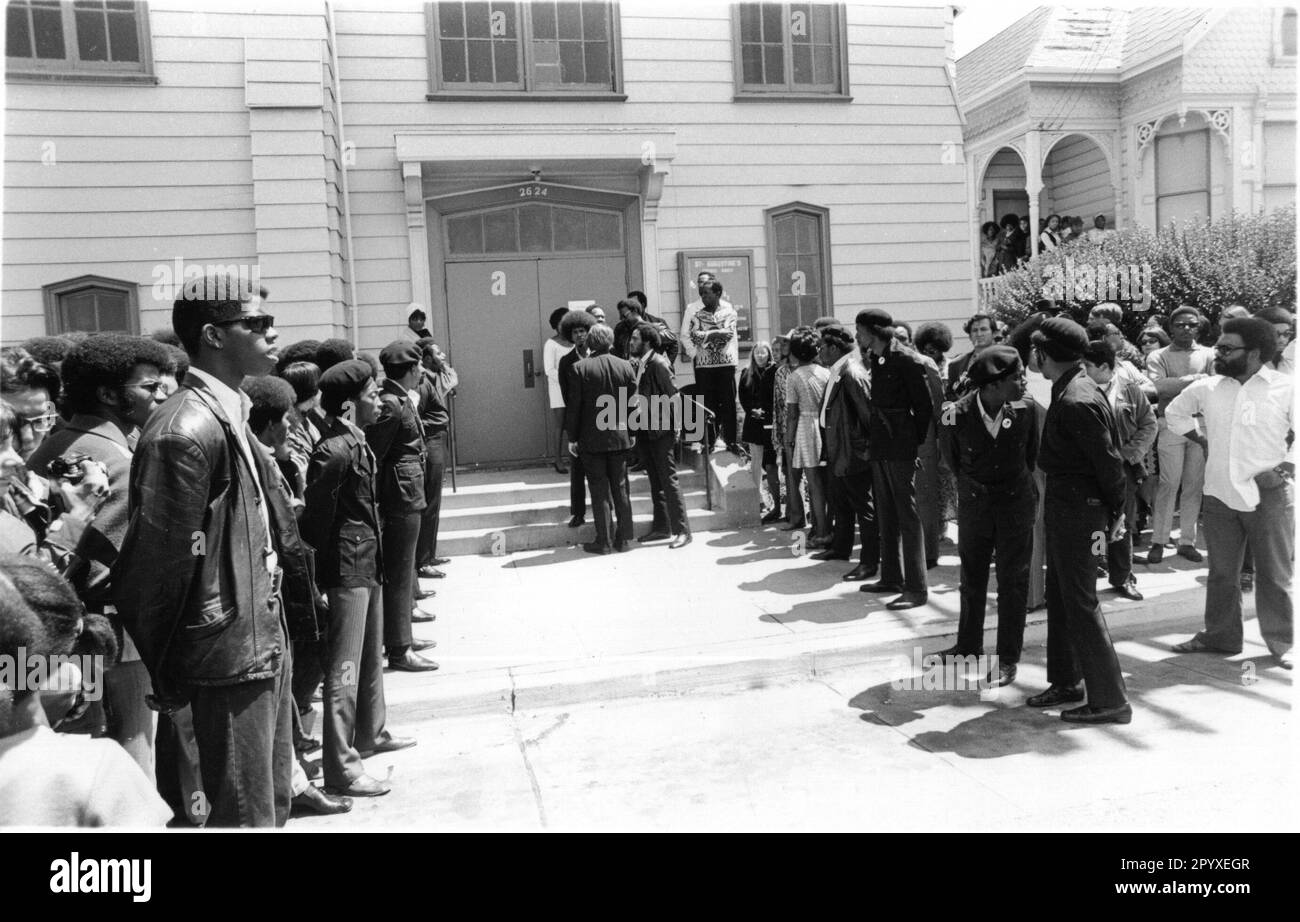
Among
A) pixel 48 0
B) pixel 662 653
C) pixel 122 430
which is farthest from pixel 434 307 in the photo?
pixel 122 430

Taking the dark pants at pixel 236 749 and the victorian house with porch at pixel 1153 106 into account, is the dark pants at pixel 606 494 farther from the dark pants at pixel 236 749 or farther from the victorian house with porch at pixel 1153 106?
the victorian house with porch at pixel 1153 106

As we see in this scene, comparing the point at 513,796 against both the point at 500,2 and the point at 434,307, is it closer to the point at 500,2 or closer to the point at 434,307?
the point at 434,307

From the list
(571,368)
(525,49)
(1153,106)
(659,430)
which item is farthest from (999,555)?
(1153,106)

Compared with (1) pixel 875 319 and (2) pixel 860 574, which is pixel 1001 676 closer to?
(2) pixel 860 574

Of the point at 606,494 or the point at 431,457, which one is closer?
the point at 431,457

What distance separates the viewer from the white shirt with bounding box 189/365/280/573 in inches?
123

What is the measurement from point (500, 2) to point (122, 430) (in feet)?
28.8

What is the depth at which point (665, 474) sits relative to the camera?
9320mm

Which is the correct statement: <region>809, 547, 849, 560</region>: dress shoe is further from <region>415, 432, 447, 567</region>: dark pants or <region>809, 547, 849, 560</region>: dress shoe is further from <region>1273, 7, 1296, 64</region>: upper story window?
<region>1273, 7, 1296, 64</region>: upper story window

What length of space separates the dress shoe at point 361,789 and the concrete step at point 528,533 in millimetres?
4823

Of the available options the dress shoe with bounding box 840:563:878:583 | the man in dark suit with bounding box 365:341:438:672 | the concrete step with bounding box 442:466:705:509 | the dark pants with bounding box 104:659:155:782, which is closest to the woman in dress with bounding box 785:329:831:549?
the dress shoe with bounding box 840:563:878:583

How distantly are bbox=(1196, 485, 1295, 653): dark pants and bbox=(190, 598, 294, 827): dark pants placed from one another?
556 cm

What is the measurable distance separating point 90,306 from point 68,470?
7.38 meters

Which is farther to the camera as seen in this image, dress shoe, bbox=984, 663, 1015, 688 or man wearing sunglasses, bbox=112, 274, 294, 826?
dress shoe, bbox=984, 663, 1015, 688
